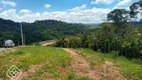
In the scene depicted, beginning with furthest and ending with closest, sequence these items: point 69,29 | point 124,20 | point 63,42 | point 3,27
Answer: point 69,29 → point 3,27 → point 124,20 → point 63,42

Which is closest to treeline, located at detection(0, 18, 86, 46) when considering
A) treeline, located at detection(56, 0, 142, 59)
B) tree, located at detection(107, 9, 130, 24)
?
tree, located at detection(107, 9, 130, 24)

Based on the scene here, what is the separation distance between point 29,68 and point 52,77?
1.20 metres

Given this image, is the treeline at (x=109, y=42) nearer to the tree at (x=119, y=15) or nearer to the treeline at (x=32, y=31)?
the tree at (x=119, y=15)

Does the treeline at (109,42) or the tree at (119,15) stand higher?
the tree at (119,15)

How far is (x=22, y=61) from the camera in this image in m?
7.49

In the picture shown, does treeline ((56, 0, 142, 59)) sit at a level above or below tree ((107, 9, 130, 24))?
below

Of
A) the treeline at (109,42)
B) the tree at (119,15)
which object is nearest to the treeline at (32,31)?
the tree at (119,15)

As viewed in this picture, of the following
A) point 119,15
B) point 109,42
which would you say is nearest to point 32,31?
point 119,15

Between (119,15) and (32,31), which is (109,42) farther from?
(32,31)

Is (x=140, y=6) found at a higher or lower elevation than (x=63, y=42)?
higher

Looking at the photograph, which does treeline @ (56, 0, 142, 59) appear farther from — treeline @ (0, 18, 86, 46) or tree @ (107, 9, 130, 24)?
treeline @ (0, 18, 86, 46)

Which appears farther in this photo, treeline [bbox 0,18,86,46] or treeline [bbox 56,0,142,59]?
treeline [bbox 0,18,86,46]

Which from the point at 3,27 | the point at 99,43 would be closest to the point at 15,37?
the point at 3,27

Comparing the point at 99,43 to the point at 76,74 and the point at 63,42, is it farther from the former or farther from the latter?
the point at 76,74
